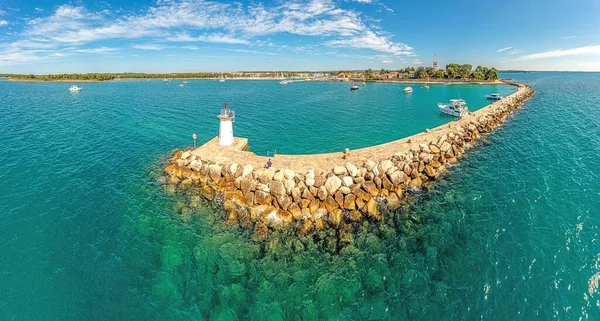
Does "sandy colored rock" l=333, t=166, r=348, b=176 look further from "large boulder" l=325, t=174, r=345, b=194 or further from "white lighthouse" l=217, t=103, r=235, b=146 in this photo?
"white lighthouse" l=217, t=103, r=235, b=146

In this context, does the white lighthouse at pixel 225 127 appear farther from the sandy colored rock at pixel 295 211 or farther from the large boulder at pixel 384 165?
the large boulder at pixel 384 165

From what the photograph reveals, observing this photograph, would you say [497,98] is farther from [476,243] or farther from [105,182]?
[105,182]

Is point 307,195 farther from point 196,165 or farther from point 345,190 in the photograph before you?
point 196,165

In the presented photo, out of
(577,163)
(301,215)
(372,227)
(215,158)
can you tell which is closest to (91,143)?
(215,158)

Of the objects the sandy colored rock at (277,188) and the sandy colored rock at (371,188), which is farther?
the sandy colored rock at (371,188)

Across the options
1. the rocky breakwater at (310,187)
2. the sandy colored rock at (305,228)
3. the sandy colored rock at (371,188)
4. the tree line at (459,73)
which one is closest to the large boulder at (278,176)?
the rocky breakwater at (310,187)

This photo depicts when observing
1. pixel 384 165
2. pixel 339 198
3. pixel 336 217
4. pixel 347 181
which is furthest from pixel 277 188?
pixel 384 165

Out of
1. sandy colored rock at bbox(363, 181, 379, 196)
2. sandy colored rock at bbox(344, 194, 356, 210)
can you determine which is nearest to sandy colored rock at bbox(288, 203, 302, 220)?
sandy colored rock at bbox(344, 194, 356, 210)
